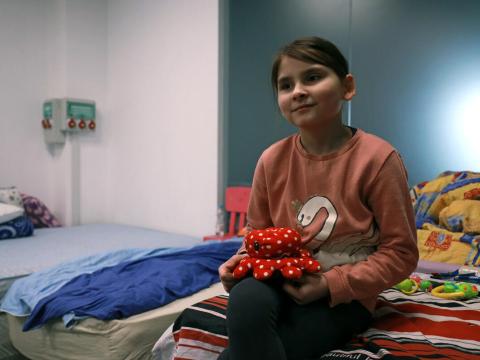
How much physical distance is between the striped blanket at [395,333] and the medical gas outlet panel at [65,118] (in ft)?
9.80

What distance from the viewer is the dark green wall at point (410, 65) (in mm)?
2219

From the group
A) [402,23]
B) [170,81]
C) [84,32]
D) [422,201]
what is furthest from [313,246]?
[84,32]

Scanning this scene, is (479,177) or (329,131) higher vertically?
(329,131)

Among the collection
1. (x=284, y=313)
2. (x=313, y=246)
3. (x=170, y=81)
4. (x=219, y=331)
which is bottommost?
(x=219, y=331)

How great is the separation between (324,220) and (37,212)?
330 centimetres

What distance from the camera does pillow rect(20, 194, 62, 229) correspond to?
11.7 feet

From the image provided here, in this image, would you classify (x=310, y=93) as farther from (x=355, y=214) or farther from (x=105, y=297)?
(x=105, y=297)

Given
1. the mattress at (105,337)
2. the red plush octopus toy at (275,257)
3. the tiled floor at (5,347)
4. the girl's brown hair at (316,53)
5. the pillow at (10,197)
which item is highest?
the girl's brown hair at (316,53)

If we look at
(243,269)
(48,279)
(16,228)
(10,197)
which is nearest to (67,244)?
(16,228)

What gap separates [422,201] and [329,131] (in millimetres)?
1309

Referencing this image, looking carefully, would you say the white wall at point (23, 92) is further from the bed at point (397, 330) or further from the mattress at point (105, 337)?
the bed at point (397, 330)

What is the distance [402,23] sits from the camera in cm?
237

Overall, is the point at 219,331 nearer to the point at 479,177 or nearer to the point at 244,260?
the point at 244,260

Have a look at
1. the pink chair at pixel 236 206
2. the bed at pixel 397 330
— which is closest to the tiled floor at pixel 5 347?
the bed at pixel 397 330
